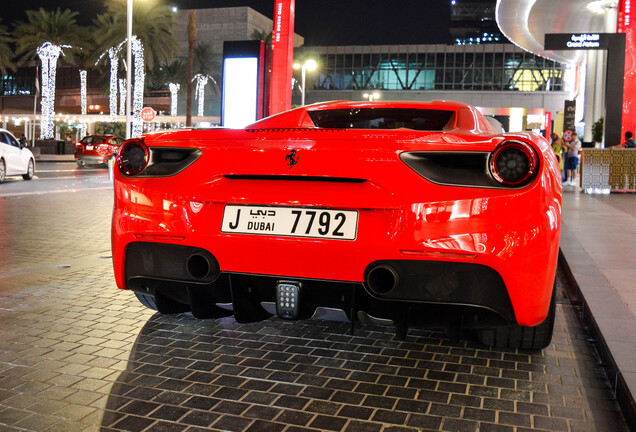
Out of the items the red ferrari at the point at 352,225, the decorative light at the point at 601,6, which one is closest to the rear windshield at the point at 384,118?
the red ferrari at the point at 352,225

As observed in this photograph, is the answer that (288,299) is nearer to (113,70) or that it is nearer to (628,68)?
(628,68)

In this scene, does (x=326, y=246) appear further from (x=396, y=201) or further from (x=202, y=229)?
(x=202, y=229)

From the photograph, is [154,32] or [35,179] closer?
[35,179]

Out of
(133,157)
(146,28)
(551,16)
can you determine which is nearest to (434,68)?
(551,16)

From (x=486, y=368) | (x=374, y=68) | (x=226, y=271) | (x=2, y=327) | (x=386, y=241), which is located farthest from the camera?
(x=374, y=68)

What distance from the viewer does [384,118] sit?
4340 millimetres

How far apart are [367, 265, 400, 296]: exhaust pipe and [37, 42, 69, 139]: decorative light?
52.0 metres

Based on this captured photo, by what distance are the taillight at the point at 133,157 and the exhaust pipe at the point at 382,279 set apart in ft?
4.49

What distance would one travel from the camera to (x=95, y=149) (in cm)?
3191

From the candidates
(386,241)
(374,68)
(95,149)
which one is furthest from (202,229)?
(374,68)

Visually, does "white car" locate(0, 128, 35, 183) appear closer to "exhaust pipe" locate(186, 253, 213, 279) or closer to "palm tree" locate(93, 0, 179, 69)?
"exhaust pipe" locate(186, 253, 213, 279)

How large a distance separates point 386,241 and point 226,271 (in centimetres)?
81

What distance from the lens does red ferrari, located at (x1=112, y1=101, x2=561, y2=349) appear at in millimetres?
3020

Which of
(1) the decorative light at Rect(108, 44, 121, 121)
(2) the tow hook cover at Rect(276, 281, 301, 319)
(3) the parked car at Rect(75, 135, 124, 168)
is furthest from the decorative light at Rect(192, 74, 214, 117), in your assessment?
(2) the tow hook cover at Rect(276, 281, 301, 319)
